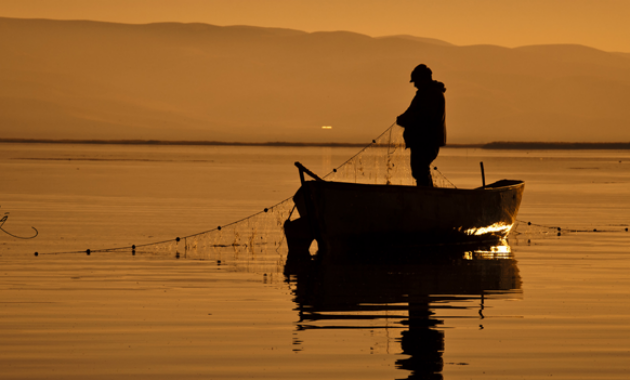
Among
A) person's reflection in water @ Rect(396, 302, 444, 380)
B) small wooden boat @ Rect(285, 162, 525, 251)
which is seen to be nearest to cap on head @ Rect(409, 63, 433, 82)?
small wooden boat @ Rect(285, 162, 525, 251)

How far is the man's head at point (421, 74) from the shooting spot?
1828cm

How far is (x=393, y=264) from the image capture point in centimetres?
1566

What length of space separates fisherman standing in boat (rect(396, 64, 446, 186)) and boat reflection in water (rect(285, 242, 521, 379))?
2.12 m

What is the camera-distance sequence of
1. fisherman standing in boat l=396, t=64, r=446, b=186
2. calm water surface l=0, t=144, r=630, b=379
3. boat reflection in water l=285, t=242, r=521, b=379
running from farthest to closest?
fisherman standing in boat l=396, t=64, r=446, b=186
boat reflection in water l=285, t=242, r=521, b=379
calm water surface l=0, t=144, r=630, b=379

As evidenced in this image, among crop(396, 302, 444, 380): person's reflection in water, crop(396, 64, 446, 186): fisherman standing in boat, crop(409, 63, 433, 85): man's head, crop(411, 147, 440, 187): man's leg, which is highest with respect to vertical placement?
crop(409, 63, 433, 85): man's head

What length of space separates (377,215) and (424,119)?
259 centimetres

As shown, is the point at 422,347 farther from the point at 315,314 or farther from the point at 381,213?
the point at 381,213

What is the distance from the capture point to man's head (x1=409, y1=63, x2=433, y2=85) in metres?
18.3

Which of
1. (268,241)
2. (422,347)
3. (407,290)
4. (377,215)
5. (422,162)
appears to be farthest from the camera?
(268,241)

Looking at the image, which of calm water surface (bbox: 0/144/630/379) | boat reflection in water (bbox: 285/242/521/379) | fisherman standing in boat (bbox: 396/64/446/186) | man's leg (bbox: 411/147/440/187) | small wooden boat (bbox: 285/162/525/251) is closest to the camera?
calm water surface (bbox: 0/144/630/379)

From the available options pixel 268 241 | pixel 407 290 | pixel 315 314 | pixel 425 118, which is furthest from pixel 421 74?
pixel 315 314

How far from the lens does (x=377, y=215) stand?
1692 centimetres

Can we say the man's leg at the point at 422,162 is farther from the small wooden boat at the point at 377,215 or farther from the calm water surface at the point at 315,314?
the calm water surface at the point at 315,314

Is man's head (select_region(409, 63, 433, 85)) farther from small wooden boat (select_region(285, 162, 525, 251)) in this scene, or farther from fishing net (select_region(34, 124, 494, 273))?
small wooden boat (select_region(285, 162, 525, 251))
